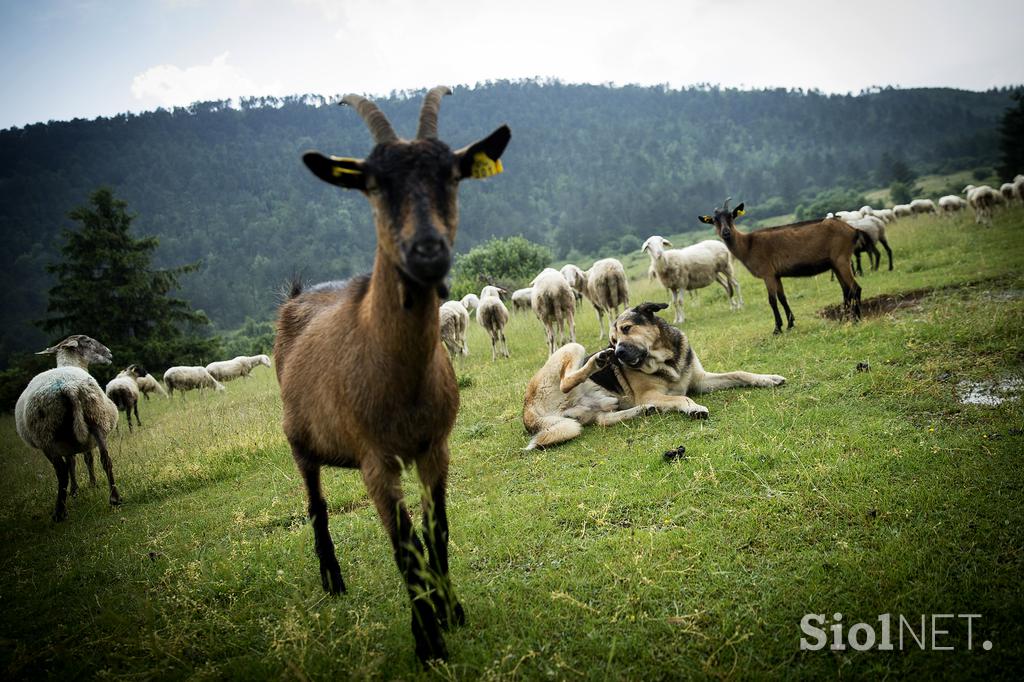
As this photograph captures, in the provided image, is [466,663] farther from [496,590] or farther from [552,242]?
[552,242]

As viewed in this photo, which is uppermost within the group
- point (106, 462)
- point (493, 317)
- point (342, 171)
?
point (342, 171)

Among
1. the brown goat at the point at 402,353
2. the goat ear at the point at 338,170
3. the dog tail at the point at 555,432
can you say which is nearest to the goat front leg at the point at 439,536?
the brown goat at the point at 402,353

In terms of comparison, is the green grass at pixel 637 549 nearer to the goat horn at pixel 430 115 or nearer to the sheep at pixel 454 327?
the goat horn at pixel 430 115

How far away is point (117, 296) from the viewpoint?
30.4 metres

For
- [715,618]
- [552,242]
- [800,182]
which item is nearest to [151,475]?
[715,618]

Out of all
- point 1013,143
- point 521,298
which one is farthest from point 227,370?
point 1013,143

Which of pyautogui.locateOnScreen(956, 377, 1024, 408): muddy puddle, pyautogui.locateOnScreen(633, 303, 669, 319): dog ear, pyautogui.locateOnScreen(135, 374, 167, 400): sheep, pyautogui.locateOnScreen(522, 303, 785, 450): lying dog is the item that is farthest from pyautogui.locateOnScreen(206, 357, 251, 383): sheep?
pyautogui.locateOnScreen(956, 377, 1024, 408): muddy puddle

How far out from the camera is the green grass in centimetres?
271

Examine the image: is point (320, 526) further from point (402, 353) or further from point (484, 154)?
point (484, 154)

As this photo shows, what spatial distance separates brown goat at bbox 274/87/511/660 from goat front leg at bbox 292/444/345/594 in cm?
55

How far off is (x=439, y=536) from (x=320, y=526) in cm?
151

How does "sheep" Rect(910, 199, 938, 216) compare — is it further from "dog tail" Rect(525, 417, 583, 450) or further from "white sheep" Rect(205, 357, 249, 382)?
"white sheep" Rect(205, 357, 249, 382)

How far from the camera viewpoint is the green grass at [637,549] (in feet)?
8.91

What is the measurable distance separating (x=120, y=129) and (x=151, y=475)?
188 meters
